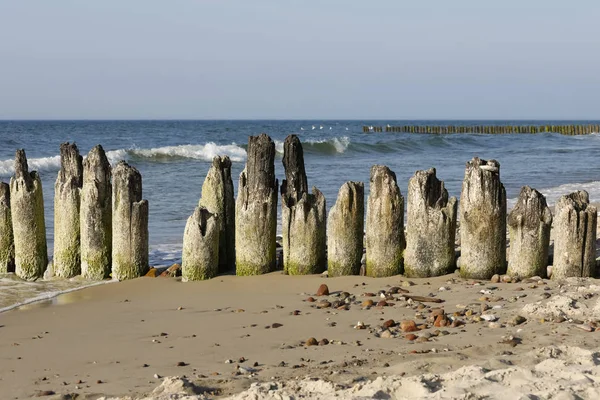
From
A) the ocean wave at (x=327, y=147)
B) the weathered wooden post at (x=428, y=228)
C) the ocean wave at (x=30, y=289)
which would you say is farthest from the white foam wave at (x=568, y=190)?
the ocean wave at (x=327, y=147)

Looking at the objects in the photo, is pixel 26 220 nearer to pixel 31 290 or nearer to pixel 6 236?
pixel 6 236

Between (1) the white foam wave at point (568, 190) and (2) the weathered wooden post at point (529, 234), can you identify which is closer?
(2) the weathered wooden post at point (529, 234)

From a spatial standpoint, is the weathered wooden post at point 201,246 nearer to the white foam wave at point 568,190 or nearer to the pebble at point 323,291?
the pebble at point 323,291

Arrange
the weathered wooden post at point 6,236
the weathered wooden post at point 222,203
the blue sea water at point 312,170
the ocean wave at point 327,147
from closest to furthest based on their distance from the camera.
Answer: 1. the weathered wooden post at point 222,203
2. the weathered wooden post at point 6,236
3. the blue sea water at point 312,170
4. the ocean wave at point 327,147

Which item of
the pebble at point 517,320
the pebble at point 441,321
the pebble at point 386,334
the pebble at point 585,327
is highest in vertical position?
the pebble at point 585,327

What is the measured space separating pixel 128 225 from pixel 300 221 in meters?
1.91

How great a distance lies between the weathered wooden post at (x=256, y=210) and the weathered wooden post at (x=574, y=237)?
9.47 ft

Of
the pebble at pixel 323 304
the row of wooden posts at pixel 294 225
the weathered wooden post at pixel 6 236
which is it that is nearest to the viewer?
the pebble at pixel 323 304

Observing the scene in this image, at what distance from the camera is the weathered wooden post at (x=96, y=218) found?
29.6ft

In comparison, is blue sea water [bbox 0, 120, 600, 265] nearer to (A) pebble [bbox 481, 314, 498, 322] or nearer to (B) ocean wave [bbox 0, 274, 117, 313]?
(B) ocean wave [bbox 0, 274, 117, 313]

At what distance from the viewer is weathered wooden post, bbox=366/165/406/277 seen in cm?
820

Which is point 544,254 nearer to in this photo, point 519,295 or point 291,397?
point 519,295

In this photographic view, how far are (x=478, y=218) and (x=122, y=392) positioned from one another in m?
4.15

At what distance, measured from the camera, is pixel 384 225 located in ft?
27.0
